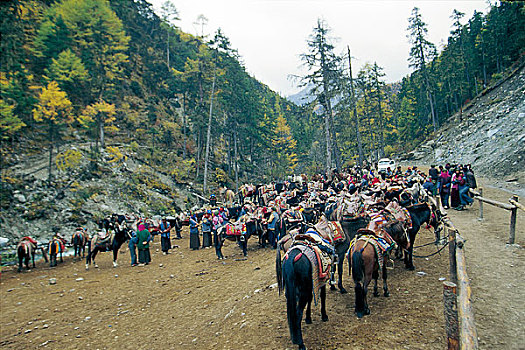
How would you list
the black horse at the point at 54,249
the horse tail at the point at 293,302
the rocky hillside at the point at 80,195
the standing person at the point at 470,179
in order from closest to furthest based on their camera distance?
the horse tail at the point at 293,302 < the standing person at the point at 470,179 < the black horse at the point at 54,249 < the rocky hillside at the point at 80,195

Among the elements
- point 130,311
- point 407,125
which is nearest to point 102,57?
point 130,311

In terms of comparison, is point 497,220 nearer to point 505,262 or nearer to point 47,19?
point 505,262

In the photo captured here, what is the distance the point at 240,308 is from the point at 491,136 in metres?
29.5

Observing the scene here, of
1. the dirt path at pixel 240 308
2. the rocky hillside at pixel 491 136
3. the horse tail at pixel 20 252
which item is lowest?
the dirt path at pixel 240 308

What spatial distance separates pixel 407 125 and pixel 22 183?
5871 cm

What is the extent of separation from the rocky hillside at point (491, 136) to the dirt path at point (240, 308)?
1001 centimetres

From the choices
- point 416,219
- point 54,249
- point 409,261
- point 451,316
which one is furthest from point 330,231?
point 54,249

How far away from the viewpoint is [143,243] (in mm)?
14273

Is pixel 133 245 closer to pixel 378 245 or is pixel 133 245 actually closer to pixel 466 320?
pixel 378 245

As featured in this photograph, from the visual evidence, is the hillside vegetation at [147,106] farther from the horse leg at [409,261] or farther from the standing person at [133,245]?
the horse leg at [409,261]

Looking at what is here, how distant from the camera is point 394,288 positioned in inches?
261

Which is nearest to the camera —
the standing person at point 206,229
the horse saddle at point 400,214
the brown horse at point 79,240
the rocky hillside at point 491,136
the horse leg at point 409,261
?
the horse saddle at point 400,214

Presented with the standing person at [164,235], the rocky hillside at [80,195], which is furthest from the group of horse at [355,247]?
the rocky hillside at [80,195]

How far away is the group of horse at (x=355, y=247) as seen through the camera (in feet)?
16.1
